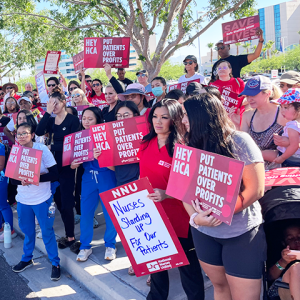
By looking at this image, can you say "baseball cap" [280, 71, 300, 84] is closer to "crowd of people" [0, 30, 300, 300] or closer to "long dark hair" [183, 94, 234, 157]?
"crowd of people" [0, 30, 300, 300]

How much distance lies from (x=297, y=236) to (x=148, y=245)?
4.15 feet

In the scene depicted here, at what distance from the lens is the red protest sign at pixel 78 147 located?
166 inches

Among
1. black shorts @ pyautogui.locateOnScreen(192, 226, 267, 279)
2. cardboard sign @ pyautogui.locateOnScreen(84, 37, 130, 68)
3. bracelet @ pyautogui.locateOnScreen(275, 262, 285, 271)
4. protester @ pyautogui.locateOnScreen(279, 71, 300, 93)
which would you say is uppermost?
cardboard sign @ pyautogui.locateOnScreen(84, 37, 130, 68)

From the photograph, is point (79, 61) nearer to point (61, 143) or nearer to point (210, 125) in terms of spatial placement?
point (61, 143)

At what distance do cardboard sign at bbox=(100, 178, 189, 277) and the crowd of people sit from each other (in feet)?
0.45

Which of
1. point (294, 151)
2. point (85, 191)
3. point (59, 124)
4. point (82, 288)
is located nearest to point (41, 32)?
point (59, 124)

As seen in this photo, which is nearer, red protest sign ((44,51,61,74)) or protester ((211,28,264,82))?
protester ((211,28,264,82))

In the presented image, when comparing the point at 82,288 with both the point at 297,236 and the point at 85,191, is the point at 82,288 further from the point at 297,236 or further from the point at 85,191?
the point at 297,236

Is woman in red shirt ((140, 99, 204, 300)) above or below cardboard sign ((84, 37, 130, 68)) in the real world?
below

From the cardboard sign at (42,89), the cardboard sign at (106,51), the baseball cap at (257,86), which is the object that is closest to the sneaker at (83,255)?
the baseball cap at (257,86)

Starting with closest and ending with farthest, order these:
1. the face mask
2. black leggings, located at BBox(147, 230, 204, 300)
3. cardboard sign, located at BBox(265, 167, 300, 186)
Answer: cardboard sign, located at BBox(265, 167, 300, 186) < black leggings, located at BBox(147, 230, 204, 300) < the face mask

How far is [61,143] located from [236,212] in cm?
319

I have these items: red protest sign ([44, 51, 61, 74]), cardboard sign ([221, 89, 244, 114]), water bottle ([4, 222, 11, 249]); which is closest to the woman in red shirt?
cardboard sign ([221, 89, 244, 114])

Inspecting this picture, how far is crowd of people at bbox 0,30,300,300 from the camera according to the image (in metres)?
2.20
